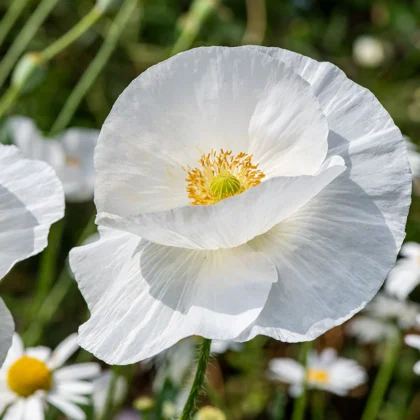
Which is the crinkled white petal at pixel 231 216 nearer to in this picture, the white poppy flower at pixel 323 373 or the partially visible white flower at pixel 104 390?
the partially visible white flower at pixel 104 390

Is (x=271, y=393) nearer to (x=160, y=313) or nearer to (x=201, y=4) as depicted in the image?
(x=201, y=4)

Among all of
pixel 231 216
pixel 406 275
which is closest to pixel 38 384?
pixel 231 216

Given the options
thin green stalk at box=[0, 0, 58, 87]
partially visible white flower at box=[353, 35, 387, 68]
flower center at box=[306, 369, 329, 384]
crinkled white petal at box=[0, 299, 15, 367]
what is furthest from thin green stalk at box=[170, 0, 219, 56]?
partially visible white flower at box=[353, 35, 387, 68]

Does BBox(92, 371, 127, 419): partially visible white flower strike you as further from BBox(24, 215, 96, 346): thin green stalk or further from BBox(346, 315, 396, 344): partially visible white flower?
BBox(346, 315, 396, 344): partially visible white flower

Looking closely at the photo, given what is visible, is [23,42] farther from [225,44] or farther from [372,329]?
[225,44]

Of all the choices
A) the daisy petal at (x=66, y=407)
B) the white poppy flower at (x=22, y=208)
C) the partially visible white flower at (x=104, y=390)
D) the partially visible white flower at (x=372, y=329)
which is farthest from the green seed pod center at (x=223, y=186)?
the partially visible white flower at (x=372, y=329)

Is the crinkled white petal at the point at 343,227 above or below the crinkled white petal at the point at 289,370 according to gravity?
above
